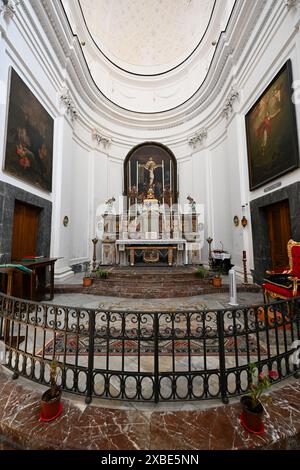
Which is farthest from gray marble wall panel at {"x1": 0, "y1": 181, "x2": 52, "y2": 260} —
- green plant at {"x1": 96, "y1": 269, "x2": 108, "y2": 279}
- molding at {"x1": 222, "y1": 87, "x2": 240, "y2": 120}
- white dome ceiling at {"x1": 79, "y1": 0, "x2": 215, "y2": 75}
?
white dome ceiling at {"x1": 79, "y1": 0, "x2": 215, "y2": 75}

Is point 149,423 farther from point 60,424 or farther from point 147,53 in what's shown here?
point 147,53

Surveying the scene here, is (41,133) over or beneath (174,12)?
beneath

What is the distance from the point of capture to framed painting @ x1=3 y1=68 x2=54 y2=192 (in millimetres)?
4445

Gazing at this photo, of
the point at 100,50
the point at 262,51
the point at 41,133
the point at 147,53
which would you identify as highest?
the point at 147,53

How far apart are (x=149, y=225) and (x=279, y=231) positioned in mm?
4973

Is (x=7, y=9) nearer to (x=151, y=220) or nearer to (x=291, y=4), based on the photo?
(x=291, y=4)

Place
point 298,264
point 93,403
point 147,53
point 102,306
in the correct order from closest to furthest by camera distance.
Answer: point 93,403 → point 298,264 → point 102,306 → point 147,53

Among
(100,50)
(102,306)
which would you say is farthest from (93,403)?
(100,50)

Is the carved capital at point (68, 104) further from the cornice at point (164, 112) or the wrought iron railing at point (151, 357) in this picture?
the wrought iron railing at point (151, 357)

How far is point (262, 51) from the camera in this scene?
5.42 m

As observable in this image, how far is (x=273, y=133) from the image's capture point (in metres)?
4.90

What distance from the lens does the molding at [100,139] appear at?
30.5 ft

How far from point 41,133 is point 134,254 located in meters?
5.02

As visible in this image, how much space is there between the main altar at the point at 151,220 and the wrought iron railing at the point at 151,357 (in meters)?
5.04
